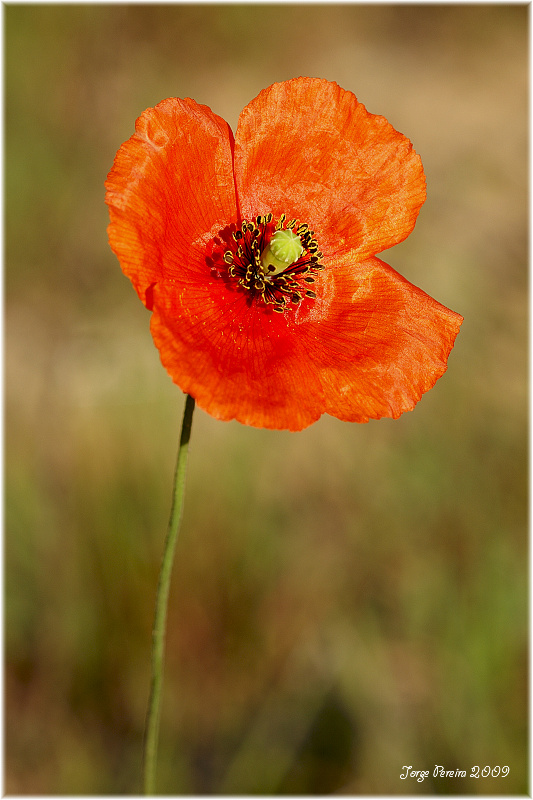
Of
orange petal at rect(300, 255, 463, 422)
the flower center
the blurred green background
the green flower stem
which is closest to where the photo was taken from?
the green flower stem

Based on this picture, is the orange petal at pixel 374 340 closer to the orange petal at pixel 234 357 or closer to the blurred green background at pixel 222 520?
the orange petal at pixel 234 357

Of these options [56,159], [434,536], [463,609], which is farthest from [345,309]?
[56,159]

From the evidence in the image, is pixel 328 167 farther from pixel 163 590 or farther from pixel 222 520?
pixel 222 520

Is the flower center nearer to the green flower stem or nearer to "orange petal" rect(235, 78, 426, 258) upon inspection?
"orange petal" rect(235, 78, 426, 258)

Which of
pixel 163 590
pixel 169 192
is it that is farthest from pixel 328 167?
pixel 163 590

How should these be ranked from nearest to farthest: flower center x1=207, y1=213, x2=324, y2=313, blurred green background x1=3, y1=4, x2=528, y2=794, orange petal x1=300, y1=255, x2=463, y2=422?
orange petal x1=300, y1=255, x2=463, y2=422 → flower center x1=207, y1=213, x2=324, y2=313 → blurred green background x1=3, y1=4, x2=528, y2=794

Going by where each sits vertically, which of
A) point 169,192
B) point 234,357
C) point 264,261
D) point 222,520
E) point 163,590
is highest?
point 169,192

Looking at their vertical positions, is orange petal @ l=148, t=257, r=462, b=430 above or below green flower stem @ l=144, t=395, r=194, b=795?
above

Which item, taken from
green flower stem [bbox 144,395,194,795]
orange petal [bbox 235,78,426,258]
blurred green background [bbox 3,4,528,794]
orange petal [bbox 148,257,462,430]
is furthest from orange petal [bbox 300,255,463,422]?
Result: blurred green background [bbox 3,4,528,794]
